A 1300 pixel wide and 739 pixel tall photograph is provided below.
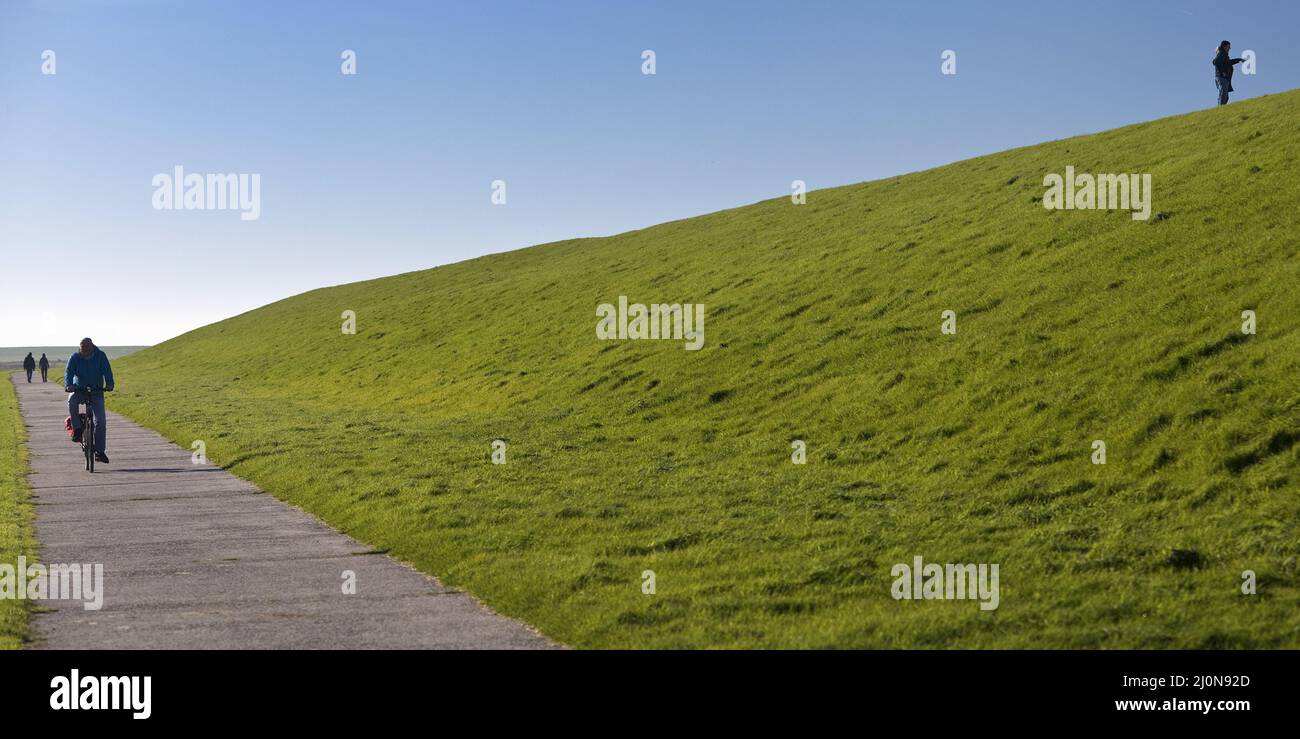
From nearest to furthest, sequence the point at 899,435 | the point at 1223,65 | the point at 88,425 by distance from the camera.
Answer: the point at 899,435, the point at 88,425, the point at 1223,65

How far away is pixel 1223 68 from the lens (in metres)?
39.7

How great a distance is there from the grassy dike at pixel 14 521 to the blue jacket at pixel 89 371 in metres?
1.91

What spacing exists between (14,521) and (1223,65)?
40745 mm

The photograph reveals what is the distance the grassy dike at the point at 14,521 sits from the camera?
28.1ft

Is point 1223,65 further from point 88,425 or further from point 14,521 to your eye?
point 14,521

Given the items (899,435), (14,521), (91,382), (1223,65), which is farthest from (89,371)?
(1223,65)

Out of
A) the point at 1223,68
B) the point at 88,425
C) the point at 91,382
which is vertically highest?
the point at 1223,68

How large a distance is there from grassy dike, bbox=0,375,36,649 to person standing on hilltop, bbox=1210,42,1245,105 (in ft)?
129

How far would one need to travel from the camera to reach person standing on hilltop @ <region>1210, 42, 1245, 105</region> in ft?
127

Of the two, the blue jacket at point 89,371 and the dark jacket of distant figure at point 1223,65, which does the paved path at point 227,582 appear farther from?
the dark jacket of distant figure at point 1223,65

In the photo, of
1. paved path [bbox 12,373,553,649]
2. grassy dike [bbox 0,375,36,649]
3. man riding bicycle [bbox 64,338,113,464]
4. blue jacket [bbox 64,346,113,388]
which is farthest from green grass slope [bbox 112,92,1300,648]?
grassy dike [bbox 0,375,36,649]
